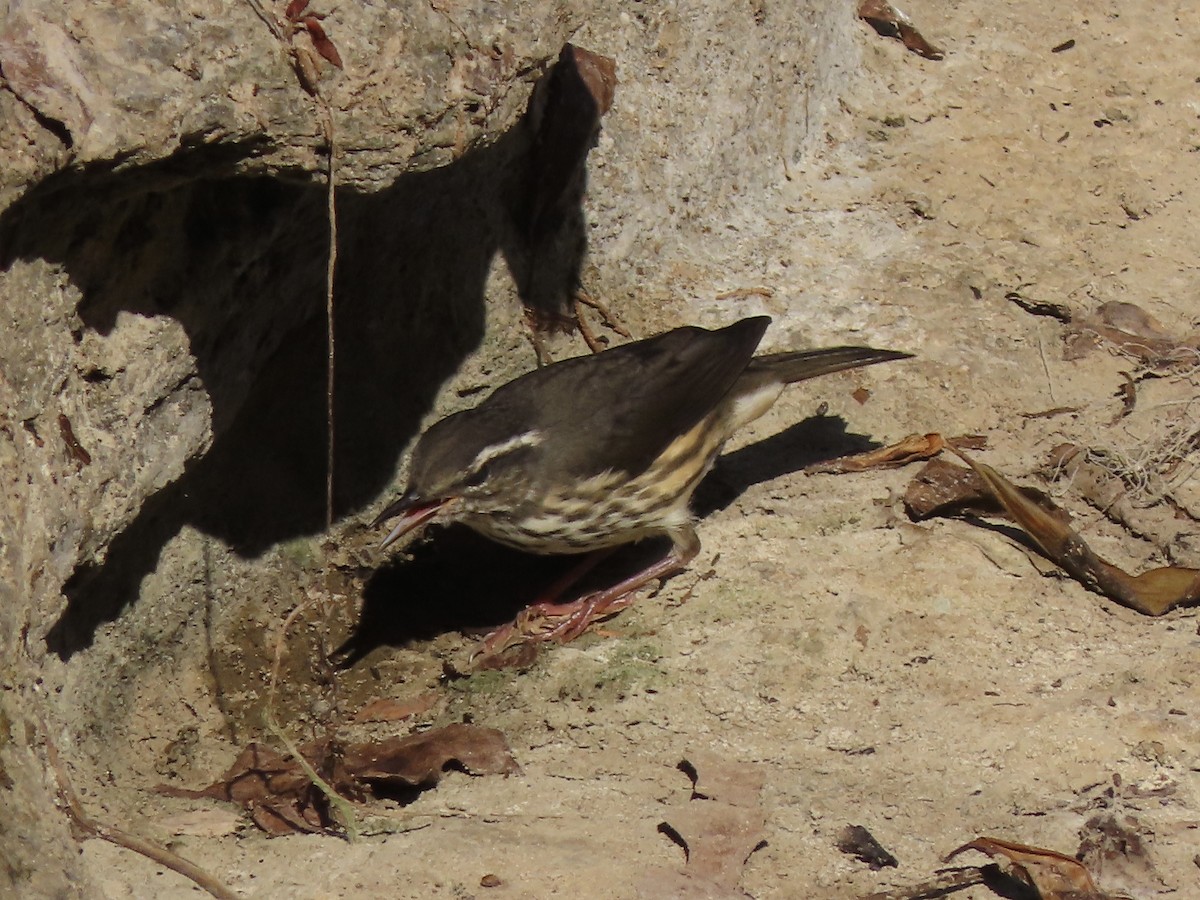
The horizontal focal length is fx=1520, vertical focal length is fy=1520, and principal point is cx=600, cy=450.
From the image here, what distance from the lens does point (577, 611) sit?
6.13 m

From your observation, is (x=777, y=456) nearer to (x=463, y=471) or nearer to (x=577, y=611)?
(x=577, y=611)

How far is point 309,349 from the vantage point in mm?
6371

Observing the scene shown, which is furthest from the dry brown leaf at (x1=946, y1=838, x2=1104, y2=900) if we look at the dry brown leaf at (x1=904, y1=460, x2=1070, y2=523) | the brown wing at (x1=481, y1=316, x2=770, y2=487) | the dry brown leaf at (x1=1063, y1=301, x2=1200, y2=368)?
the dry brown leaf at (x1=1063, y1=301, x2=1200, y2=368)

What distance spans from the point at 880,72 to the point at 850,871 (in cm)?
508

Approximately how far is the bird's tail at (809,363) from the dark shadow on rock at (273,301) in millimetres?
1186

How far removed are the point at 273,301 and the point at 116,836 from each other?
2.12 meters

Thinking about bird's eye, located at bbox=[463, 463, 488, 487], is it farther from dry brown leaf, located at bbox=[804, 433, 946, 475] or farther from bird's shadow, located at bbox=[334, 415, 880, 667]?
dry brown leaf, located at bbox=[804, 433, 946, 475]

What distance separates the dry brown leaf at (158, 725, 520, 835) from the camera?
504cm

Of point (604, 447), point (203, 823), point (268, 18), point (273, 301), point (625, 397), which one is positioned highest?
point (268, 18)

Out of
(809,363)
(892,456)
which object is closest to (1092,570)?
(892,456)

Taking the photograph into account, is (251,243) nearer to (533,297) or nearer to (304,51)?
(304,51)

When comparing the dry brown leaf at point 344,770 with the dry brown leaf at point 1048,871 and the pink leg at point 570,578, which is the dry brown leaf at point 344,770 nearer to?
the pink leg at point 570,578

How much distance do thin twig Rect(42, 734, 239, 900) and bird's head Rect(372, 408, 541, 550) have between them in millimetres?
1295

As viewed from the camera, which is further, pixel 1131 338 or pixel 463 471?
pixel 1131 338
